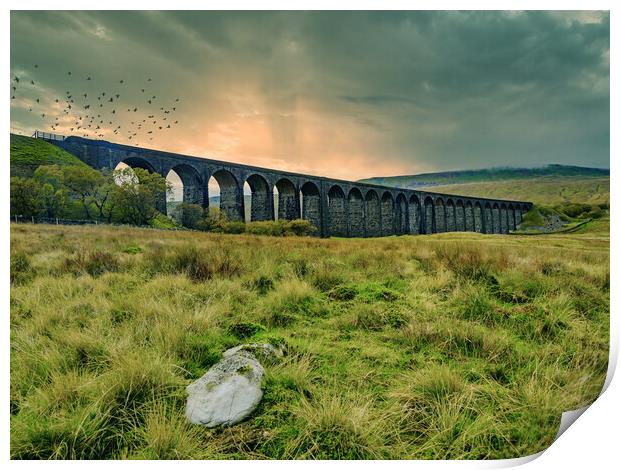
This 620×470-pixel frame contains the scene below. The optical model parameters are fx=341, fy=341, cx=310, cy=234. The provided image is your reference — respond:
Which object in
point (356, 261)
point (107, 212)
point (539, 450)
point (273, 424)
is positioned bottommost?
point (539, 450)

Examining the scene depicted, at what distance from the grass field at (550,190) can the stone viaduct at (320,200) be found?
533 centimetres

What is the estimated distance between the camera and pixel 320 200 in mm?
40906

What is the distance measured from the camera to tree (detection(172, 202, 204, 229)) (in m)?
25.1

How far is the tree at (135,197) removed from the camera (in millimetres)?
21703

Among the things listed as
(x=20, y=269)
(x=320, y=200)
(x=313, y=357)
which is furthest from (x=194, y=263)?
(x=320, y=200)

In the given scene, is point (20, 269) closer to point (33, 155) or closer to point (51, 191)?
point (51, 191)

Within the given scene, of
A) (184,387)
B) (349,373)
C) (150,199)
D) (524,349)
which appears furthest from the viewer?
(150,199)

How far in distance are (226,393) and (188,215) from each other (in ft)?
81.5

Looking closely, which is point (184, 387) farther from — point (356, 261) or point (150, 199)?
point (150, 199)

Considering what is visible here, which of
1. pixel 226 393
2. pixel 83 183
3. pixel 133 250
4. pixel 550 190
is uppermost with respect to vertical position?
pixel 550 190

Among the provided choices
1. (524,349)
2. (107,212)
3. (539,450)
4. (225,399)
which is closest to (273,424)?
(225,399)

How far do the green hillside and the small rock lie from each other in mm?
13162

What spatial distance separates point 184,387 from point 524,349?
2.82 meters

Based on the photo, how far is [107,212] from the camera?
874 inches
